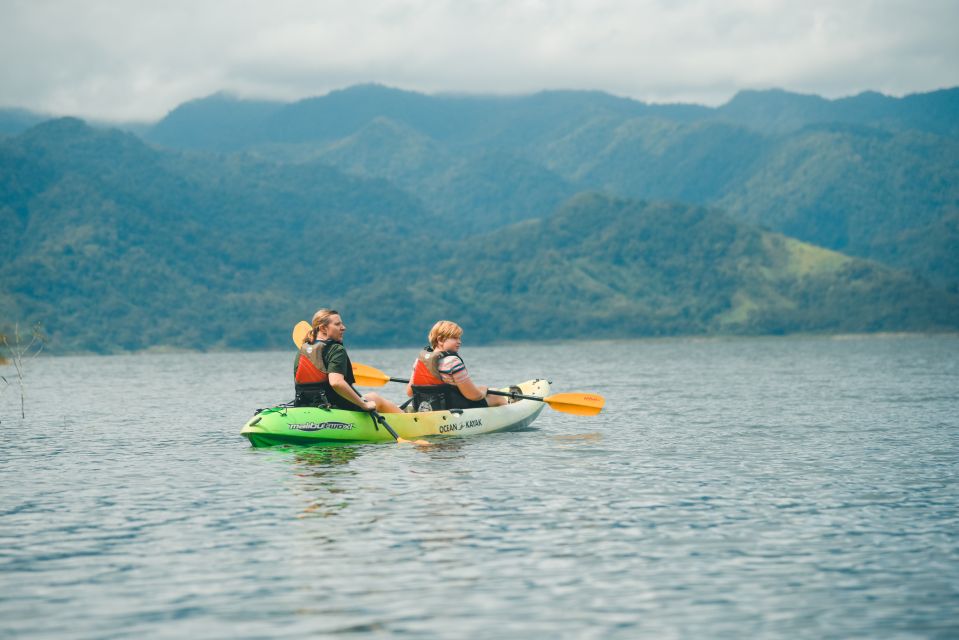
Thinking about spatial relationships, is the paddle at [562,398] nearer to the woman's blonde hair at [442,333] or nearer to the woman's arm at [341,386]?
the woman's blonde hair at [442,333]

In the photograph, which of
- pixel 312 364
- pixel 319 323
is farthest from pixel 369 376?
pixel 319 323

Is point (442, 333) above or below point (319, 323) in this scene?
below

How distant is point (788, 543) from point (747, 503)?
3.43 m

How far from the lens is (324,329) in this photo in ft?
84.1

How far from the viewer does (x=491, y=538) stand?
1597cm

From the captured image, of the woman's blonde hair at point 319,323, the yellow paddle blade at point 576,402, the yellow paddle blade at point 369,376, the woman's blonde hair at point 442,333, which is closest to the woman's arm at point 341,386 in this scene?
Answer: the woman's blonde hair at point 319,323

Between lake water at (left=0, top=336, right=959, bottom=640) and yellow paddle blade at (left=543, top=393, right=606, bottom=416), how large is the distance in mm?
2262

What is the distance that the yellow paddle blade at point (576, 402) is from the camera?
3294cm

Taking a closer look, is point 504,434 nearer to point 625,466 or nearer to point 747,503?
point 625,466

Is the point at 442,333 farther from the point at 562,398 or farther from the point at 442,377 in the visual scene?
the point at 562,398

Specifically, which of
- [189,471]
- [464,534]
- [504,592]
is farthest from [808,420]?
[504,592]

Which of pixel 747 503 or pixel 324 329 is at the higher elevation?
pixel 324 329

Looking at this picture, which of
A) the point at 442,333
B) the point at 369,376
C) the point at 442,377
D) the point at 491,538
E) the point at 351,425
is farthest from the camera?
the point at 369,376

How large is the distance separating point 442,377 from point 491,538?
1292 cm
